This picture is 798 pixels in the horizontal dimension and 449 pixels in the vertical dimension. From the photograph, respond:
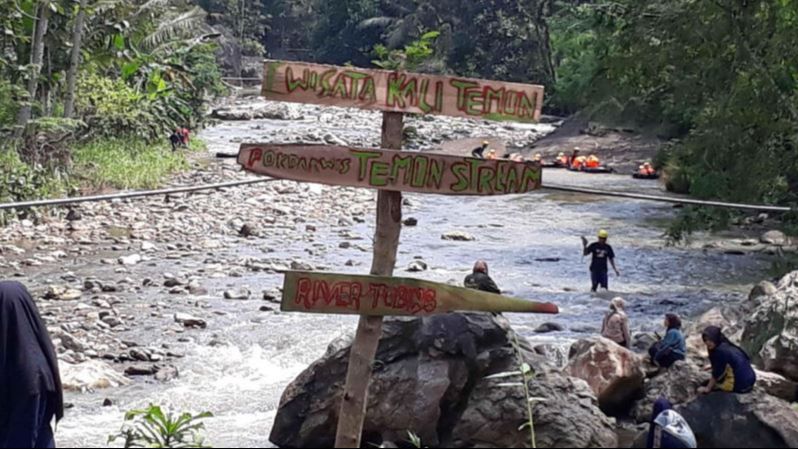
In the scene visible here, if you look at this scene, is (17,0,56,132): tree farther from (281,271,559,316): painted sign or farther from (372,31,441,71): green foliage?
(281,271,559,316): painted sign

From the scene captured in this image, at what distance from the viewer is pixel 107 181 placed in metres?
22.0

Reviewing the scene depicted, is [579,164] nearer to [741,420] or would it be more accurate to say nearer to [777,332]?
[777,332]

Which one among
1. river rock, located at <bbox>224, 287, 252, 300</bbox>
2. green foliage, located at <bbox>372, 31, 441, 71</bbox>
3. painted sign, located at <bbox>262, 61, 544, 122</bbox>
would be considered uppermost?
green foliage, located at <bbox>372, 31, 441, 71</bbox>

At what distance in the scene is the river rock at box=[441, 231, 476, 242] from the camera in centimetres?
1995

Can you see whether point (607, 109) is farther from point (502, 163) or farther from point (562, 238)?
point (502, 163)

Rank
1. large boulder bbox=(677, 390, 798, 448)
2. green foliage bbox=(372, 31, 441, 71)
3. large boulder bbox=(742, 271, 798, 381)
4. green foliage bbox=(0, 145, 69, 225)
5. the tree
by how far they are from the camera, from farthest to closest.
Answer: the tree, green foliage bbox=(0, 145, 69, 225), large boulder bbox=(742, 271, 798, 381), large boulder bbox=(677, 390, 798, 448), green foliage bbox=(372, 31, 441, 71)

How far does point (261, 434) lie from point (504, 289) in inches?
281

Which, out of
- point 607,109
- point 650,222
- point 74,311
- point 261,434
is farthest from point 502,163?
point 607,109

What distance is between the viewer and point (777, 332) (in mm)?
10734

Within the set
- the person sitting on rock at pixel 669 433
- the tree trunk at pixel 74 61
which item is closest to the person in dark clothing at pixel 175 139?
the tree trunk at pixel 74 61

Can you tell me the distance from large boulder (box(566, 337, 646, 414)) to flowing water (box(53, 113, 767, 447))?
240 centimetres

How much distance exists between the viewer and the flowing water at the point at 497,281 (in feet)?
33.4

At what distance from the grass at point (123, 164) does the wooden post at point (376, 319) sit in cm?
1708

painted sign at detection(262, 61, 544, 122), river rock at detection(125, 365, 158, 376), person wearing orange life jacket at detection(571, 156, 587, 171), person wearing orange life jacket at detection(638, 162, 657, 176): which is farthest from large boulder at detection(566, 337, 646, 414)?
person wearing orange life jacket at detection(571, 156, 587, 171)
